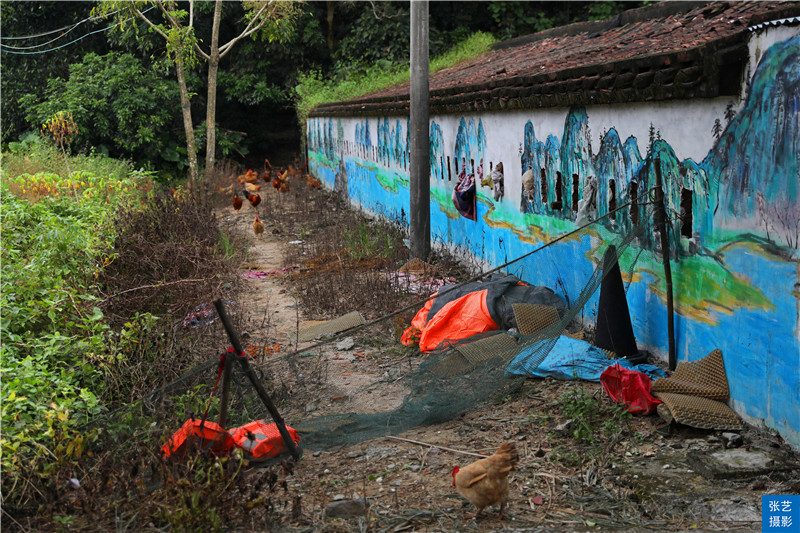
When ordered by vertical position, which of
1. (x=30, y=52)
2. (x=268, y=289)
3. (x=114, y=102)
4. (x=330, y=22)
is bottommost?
(x=268, y=289)

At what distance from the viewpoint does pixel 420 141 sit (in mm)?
Answer: 10750

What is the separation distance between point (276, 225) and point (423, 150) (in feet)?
22.2

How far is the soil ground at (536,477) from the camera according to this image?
3.93 metres

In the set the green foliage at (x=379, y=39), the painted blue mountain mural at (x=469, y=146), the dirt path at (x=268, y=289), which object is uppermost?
the green foliage at (x=379, y=39)

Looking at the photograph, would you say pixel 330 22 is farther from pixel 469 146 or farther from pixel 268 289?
pixel 268 289

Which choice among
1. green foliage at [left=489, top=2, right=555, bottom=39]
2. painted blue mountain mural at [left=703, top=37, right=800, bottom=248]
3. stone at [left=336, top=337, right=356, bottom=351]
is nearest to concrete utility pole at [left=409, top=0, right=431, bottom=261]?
stone at [left=336, top=337, right=356, bottom=351]

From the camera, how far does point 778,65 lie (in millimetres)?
4430

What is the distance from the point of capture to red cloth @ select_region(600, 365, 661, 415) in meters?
5.15

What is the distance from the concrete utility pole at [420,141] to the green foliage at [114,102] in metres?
16.2

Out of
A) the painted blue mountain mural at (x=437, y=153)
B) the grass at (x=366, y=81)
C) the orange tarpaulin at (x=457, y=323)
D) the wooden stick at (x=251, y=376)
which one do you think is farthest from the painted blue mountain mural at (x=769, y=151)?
the grass at (x=366, y=81)

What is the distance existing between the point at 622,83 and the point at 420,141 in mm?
5061

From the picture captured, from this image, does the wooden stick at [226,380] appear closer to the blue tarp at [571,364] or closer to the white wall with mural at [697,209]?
the blue tarp at [571,364]

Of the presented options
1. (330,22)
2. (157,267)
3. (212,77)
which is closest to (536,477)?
(157,267)

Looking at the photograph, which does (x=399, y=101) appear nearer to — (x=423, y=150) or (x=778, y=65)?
(x=423, y=150)
